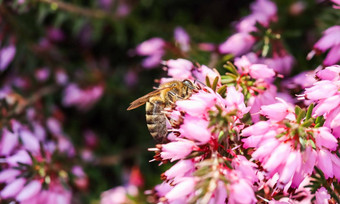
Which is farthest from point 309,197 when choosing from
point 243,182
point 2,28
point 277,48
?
point 2,28

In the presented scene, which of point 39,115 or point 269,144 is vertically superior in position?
point 39,115

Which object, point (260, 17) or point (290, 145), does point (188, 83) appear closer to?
point (290, 145)

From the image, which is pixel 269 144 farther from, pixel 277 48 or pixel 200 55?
pixel 200 55

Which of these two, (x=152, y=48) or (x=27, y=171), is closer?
(x=27, y=171)

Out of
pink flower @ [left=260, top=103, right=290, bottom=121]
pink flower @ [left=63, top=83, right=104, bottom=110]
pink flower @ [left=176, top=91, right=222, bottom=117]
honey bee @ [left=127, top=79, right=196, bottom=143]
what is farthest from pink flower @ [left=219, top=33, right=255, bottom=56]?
pink flower @ [left=63, top=83, right=104, bottom=110]

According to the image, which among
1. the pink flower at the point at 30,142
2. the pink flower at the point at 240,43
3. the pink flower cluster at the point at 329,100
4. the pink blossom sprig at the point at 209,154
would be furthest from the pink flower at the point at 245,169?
the pink flower at the point at 30,142

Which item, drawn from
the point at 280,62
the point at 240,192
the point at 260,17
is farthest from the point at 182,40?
the point at 240,192
